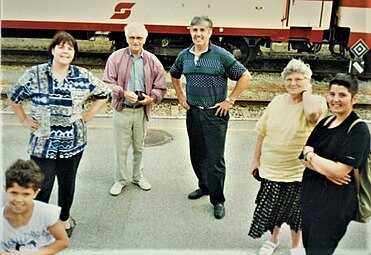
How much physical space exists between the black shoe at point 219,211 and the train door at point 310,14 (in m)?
1.37

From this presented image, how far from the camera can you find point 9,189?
148 cm

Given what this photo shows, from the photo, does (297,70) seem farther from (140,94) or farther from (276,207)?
(140,94)

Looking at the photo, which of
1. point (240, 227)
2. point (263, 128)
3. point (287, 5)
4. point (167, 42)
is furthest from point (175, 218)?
point (167, 42)

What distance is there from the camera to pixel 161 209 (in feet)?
8.13

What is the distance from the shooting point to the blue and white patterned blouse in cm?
182

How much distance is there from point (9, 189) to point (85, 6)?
180 centimetres

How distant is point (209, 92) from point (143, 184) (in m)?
0.64

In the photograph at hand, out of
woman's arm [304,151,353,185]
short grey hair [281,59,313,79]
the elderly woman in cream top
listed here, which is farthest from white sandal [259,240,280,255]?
short grey hair [281,59,313,79]

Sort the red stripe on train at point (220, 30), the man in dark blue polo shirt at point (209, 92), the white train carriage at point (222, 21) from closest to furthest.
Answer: the man in dark blue polo shirt at point (209, 92) → the white train carriage at point (222, 21) → the red stripe on train at point (220, 30)

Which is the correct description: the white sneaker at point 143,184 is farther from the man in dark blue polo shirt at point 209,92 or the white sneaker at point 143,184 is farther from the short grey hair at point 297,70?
the short grey hair at point 297,70

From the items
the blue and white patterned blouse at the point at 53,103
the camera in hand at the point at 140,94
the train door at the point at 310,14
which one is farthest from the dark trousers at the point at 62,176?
the train door at the point at 310,14

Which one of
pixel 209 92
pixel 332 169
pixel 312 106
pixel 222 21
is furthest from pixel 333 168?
pixel 222 21

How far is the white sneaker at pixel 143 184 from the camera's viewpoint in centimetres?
269

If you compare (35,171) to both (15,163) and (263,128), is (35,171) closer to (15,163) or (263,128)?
(15,163)
